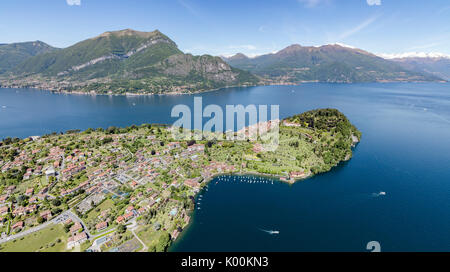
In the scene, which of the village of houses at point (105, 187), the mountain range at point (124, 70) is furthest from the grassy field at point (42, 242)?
the mountain range at point (124, 70)

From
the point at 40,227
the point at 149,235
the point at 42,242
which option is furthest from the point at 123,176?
the point at 149,235

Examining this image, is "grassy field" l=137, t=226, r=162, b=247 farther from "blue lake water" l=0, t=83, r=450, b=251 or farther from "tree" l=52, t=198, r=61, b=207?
"tree" l=52, t=198, r=61, b=207

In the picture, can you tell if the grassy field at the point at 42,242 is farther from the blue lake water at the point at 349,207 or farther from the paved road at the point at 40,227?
the blue lake water at the point at 349,207

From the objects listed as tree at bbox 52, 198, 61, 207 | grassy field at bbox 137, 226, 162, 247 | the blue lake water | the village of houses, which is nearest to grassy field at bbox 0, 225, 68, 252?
the village of houses

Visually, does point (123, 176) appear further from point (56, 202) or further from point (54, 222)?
point (54, 222)

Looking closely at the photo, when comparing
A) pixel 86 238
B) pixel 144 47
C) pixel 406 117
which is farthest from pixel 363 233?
pixel 144 47
